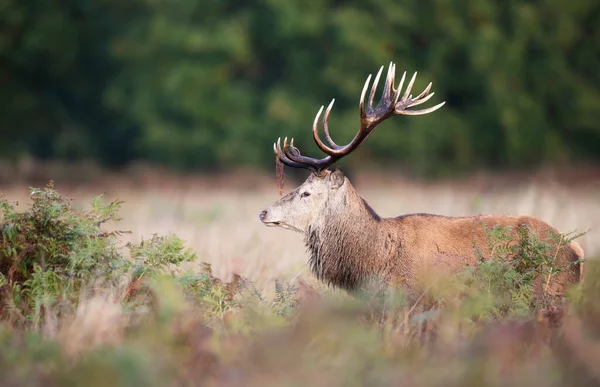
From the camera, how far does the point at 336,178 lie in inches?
274

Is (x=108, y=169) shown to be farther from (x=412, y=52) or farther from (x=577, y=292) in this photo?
(x=577, y=292)

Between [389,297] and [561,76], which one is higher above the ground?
[561,76]

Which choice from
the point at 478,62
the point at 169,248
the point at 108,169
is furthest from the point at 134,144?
the point at 169,248

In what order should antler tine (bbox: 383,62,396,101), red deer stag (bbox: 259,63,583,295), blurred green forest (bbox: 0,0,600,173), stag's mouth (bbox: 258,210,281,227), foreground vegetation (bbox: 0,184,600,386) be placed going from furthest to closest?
blurred green forest (bbox: 0,0,600,173), antler tine (bbox: 383,62,396,101), stag's mouth (bbox: 258,210,281,227), red deer stag (bbox: 259,63,583,295), foreground vegetation (bbox: 0,184,600,386)

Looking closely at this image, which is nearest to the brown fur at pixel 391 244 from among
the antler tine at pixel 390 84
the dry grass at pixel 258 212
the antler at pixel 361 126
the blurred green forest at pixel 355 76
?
the antler at pixel 361 126

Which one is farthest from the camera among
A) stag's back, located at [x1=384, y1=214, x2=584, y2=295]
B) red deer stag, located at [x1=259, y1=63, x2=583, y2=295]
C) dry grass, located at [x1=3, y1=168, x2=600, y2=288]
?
dry grass, located at [x1=3, y1=168, x2=600, y2=288]

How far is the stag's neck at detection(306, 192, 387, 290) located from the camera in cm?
680

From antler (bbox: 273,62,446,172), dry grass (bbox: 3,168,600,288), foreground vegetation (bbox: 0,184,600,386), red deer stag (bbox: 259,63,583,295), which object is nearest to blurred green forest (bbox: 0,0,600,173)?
dry grass (bbox: 3,168,600,288)

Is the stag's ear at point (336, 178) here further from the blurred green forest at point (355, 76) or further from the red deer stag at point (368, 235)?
the blurred green forest at point (355, 76)

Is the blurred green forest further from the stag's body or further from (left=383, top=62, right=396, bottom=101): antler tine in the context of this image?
the stag's body

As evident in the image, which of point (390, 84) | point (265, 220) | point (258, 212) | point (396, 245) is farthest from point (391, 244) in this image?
point (258, 212)

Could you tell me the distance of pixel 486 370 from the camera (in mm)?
4203

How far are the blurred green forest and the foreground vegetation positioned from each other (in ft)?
54.6

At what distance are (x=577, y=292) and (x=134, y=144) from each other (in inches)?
939
